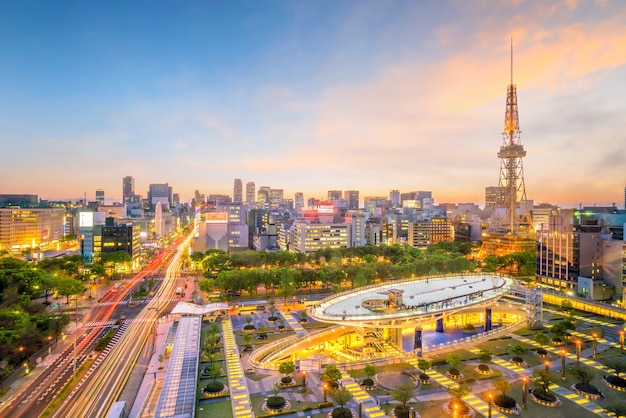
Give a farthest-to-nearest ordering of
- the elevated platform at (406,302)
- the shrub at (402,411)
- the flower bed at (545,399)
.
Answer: the elevated platform at (406,302) → the flower bed at (545,399) → the shrub at (402,411)

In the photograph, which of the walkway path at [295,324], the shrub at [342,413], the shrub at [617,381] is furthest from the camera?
the walkway path at [295,324]

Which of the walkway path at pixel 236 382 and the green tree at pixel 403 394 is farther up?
the green tree at pixel 403 394

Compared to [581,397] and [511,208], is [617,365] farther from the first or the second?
[511,208]

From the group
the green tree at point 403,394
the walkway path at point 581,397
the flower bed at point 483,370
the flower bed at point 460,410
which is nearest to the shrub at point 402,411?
the green tree at point 403,394

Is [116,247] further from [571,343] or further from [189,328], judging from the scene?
[571,343]

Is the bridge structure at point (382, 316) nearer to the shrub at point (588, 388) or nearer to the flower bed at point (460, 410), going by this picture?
the flower bed at point (460, 410)

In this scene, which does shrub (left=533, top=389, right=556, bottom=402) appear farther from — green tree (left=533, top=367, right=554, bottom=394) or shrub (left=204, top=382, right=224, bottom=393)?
shrub (left=204, top=382, right=224, bottom=393)

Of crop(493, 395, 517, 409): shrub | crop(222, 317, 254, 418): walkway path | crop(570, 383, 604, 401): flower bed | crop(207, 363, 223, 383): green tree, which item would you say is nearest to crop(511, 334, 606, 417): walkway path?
crop(570, 383, 604, 401): flower bed
